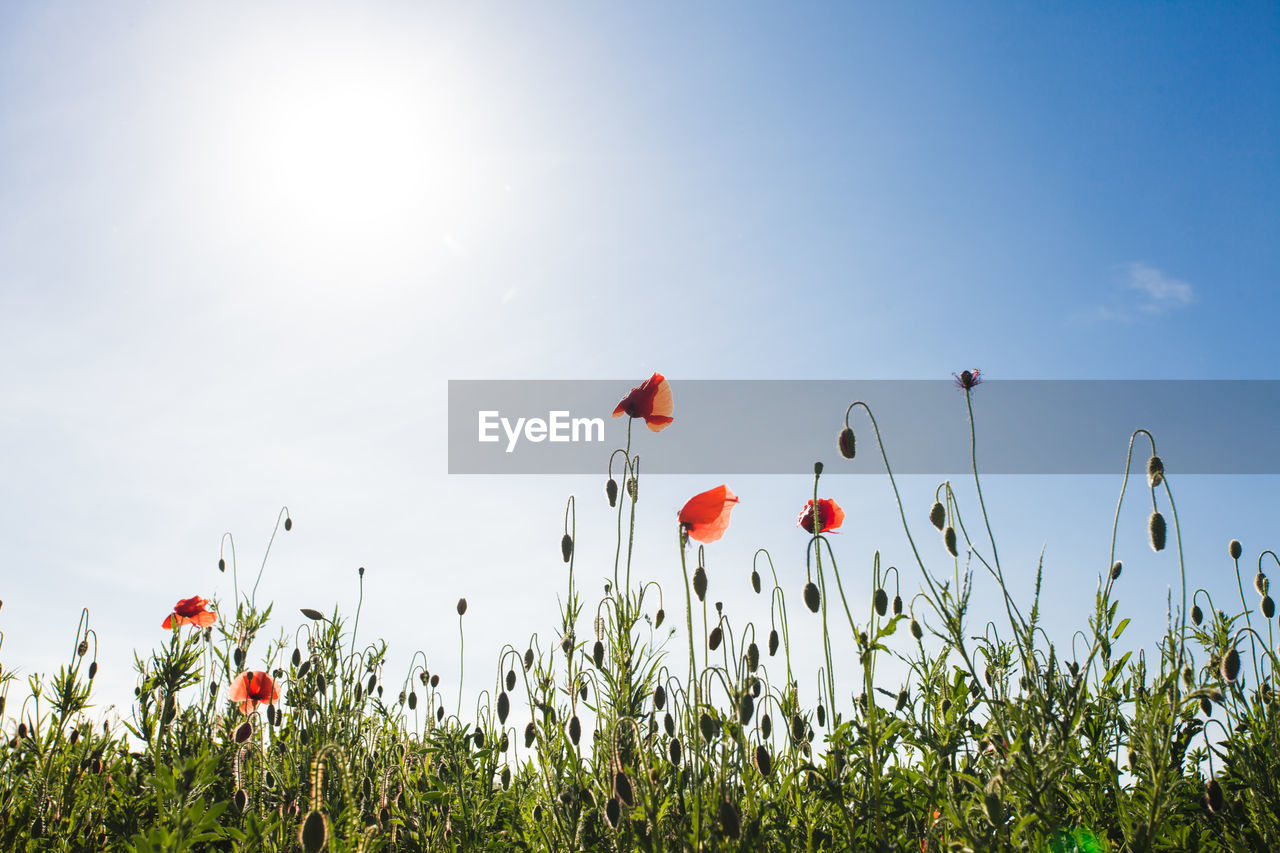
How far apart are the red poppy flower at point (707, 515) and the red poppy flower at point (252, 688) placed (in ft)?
9.22

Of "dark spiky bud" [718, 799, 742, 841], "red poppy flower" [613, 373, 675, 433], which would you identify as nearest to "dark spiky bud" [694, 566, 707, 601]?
"red poppy flower" [613, 373, 675, 433]

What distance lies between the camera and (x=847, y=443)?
3.27m

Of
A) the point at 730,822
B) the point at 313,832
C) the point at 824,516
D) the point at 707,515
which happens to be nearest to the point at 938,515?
the point at 824,516

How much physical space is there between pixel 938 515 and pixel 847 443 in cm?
53

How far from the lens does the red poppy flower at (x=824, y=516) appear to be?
3.54 m

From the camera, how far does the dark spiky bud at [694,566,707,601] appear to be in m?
3.33

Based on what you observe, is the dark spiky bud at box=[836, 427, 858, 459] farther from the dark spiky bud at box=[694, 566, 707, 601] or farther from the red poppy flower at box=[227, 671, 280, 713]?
the red poppy flower at box=[227, 671, 280, 713]

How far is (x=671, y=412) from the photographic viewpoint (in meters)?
3.82

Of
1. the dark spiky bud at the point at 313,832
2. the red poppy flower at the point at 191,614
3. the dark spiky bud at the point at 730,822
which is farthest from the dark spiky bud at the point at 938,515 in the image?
the red poppy flower at the point at 191,614

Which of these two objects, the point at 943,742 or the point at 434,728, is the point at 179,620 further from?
the point at 943,742

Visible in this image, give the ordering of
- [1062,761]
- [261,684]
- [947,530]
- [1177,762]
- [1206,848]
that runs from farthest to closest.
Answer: [261,684], [947,530], [1206,848], [1177,762], [1062,761]

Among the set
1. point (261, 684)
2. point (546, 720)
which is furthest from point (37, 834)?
point (546, 720)

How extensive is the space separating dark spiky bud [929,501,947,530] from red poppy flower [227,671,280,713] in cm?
371

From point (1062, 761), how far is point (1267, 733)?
70.8 inches
